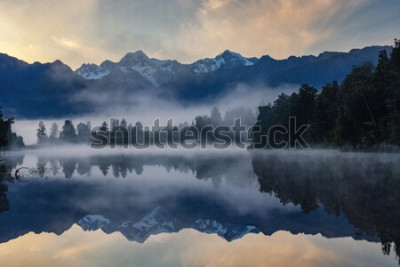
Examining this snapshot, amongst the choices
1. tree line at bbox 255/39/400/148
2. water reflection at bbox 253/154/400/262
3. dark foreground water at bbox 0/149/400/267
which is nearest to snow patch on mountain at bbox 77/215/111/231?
dark foreground water at bbox 0/149/400/267

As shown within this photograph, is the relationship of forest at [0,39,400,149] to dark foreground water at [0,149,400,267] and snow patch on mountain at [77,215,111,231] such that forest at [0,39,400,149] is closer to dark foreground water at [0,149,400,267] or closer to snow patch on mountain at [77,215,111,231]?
dark foreground water at [0,149,400,267]

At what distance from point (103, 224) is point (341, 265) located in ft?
37.4

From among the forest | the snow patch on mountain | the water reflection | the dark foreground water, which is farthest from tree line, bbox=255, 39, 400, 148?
the snow patch on mountain

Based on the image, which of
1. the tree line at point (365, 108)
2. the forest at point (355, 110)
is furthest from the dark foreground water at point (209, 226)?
the forest at point (355, 110)

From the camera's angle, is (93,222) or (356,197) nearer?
(93,222)

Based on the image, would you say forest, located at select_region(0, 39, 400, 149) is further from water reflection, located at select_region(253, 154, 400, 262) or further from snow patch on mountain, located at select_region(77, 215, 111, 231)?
snow patch on mountain, located at select_region(77, 215, 111, 231)

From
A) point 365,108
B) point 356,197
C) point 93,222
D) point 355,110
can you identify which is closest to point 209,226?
point 93,222

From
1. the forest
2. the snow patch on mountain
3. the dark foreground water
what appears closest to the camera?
the dark foreground water

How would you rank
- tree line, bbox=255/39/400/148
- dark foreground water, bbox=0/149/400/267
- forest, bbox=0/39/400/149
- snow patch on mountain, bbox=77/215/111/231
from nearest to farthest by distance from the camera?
dark foreground water, bbox=0/149/400/267 < snow patch on mountain, bbox=77/215/111/231 < tree line, bbox=255/39/400/148 < forest, bbox=0/39/400/149

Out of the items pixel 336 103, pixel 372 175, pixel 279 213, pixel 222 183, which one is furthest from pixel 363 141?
pixel 279 213

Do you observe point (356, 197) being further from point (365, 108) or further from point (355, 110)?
point (365, 108)

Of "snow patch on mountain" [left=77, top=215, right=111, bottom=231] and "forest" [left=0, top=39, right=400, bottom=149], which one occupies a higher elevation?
"forest" [left=0, top=39, right=400, bottom=149]

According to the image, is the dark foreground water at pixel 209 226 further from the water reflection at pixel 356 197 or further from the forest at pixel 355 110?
the forest at pixel 355 110

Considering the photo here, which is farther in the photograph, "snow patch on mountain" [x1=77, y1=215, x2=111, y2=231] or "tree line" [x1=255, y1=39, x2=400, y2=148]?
"tree line" [x1=255, y1=39, x2=400, y2=148]
